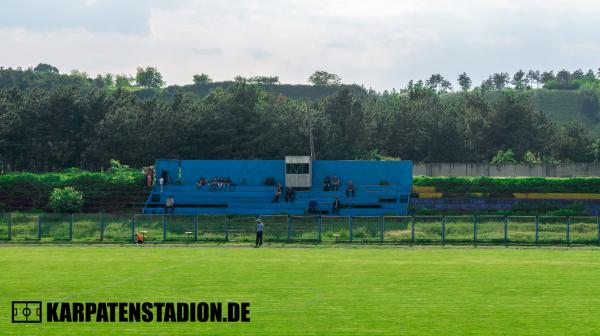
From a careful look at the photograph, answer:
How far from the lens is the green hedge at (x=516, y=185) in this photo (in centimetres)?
8519

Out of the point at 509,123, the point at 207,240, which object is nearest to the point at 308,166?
the point at 207,240

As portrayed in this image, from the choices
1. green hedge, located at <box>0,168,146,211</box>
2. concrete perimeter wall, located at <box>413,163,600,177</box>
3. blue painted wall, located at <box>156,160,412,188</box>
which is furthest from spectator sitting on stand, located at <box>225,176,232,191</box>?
concrete perimeter wall, located at <box>413,163,600,177</box>

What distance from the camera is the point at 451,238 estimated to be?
6209 centimetres

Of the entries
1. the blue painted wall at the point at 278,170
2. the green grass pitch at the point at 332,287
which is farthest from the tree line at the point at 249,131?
the green grass pitch at the point at 332,287

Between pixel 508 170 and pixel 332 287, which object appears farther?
pixel 508 170

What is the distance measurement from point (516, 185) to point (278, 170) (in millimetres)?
23055

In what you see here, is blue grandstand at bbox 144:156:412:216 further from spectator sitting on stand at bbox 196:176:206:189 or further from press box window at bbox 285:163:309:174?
spectator sitting on stand at bbox 196:176:206:189

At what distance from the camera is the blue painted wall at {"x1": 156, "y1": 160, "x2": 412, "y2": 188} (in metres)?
85.5

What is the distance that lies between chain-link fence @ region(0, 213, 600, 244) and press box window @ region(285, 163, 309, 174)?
13.2m

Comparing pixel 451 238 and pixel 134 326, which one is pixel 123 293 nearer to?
pixel 134 326

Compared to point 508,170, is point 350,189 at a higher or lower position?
lower

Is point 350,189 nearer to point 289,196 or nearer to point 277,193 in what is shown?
point 289,196

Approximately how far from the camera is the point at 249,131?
116m

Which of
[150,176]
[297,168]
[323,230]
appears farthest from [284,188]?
[323,230]
